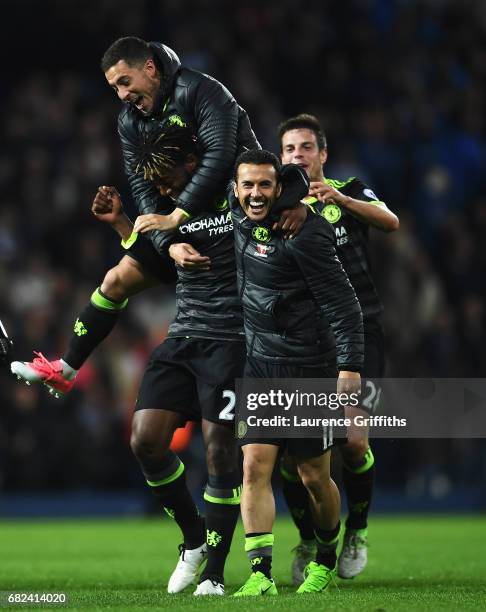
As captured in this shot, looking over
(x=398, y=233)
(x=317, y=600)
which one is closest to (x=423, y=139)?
(x=398, y=233)

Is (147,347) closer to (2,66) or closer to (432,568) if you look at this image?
(2,66)

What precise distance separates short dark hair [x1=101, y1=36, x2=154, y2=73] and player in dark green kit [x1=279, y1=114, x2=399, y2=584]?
4.11ft

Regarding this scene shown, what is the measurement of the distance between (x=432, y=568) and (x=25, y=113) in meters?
9.21

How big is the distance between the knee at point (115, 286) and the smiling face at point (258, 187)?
45.4 inches

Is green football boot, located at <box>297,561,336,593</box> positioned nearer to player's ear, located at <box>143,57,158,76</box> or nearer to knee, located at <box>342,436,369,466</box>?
knee, located at <box>342,436,369,466</box>

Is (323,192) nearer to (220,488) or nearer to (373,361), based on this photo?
(373,361)

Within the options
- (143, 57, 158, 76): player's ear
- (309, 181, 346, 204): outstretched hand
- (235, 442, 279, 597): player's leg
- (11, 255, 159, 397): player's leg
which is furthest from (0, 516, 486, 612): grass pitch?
(143, 57, 158, 76): player's ear

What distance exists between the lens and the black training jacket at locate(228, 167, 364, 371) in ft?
20.2

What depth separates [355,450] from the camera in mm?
7344

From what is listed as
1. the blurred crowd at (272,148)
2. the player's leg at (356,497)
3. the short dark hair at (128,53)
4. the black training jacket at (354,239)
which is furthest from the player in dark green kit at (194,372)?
the blurred crowd at (272,148)

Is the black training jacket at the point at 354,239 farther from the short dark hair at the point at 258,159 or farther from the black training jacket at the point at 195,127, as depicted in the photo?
the short dark hair at the point at 258,159

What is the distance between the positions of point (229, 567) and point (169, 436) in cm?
180

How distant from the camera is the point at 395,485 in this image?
14.1 m

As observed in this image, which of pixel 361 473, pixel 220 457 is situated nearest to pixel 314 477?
pixel 220 457
